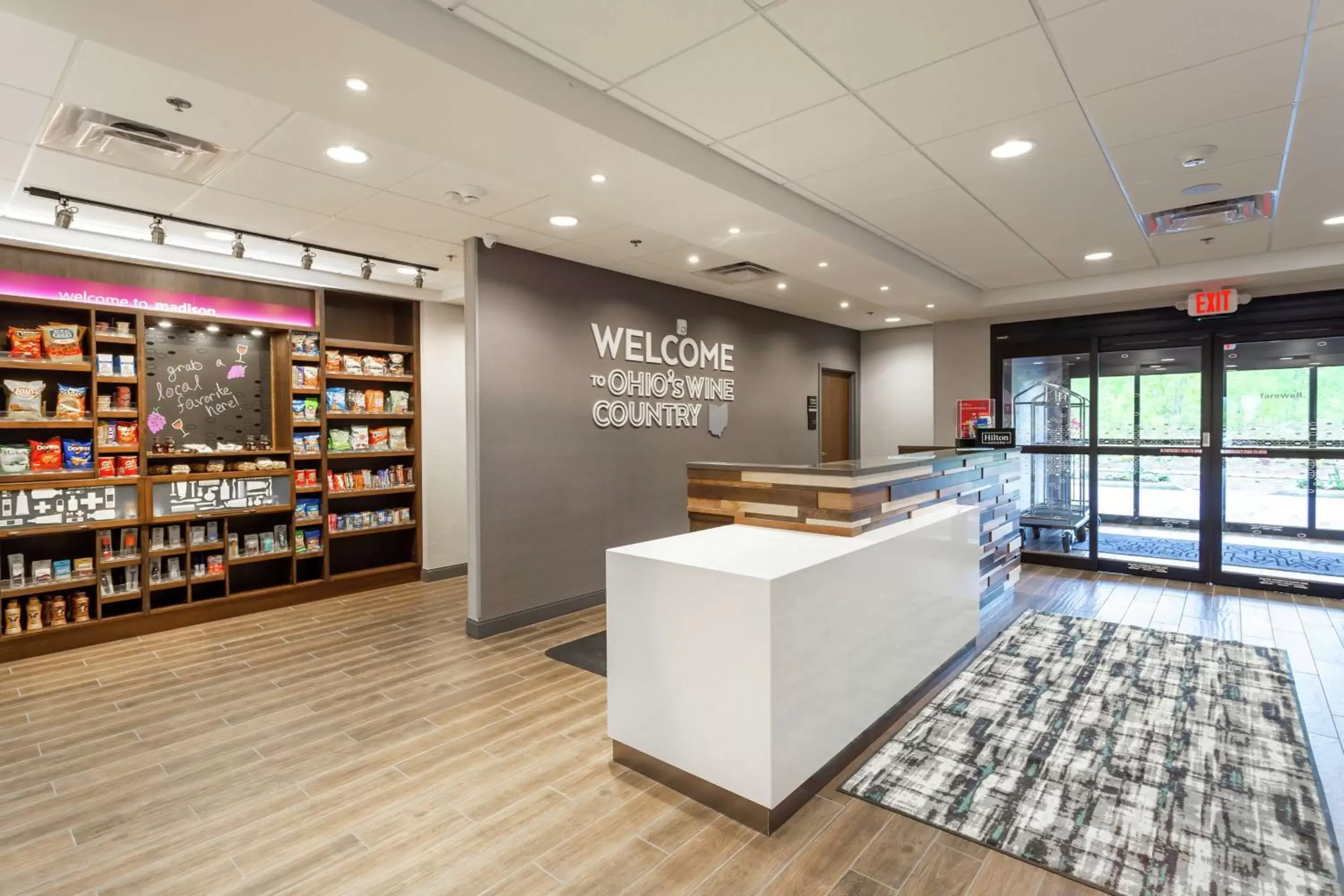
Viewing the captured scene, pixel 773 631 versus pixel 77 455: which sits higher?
pixel 77 455

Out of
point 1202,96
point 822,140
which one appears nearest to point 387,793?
point 822,140

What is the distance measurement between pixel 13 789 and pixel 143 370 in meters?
3.23

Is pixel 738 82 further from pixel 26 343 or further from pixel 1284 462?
pixel 1284 462

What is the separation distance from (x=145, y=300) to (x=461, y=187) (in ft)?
10.4

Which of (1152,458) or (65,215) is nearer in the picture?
(65,215)

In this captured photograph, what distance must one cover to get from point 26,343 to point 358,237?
7.62ft

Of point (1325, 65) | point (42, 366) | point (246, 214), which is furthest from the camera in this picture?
point (42, 366)

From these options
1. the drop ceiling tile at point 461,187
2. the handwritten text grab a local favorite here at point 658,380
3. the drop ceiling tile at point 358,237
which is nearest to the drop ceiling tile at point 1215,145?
the drop ceiling tile at point 461,187

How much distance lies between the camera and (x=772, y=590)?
237cm

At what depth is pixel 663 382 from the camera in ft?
20.2

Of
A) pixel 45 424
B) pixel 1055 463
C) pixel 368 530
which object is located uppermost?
pixel 45 424

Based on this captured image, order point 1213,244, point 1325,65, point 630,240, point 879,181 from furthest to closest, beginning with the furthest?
Result: point 1213,244 < point 630,240 < point 879,181 < point 1325,65

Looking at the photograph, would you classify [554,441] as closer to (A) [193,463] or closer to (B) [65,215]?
(A) [193,463]

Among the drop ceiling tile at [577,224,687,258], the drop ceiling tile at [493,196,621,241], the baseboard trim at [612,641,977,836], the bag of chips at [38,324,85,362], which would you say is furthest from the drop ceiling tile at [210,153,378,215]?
the baseboard trim at [612,641,977,836]
